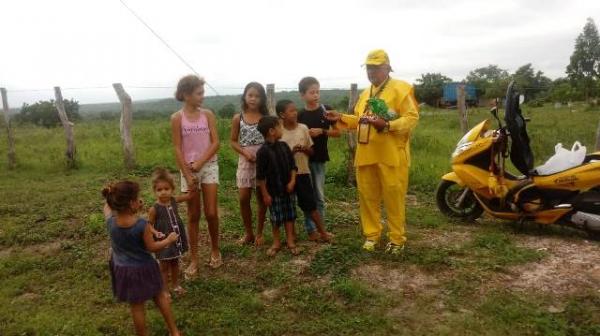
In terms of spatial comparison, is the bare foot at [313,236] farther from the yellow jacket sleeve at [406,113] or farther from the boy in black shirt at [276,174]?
the yellow jacket sleeve at [406,113]

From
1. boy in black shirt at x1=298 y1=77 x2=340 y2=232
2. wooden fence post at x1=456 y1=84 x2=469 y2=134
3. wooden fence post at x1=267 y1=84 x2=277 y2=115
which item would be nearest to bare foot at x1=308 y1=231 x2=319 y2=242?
boy in black shirt at x1=298 y1=77 x2=340 y2=232

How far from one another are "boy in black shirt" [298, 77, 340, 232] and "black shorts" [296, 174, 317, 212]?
0.18 metres

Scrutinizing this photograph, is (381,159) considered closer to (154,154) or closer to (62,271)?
(62,271)

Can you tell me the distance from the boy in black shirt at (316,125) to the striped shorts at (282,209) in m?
0.36

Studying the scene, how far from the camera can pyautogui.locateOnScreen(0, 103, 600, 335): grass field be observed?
123 inches

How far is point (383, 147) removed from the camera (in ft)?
13.1

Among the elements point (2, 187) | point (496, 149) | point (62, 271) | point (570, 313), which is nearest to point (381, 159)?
point (496, 149)

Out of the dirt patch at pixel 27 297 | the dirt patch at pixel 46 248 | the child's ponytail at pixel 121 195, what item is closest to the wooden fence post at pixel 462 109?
the dirt patch at pixel 46 248

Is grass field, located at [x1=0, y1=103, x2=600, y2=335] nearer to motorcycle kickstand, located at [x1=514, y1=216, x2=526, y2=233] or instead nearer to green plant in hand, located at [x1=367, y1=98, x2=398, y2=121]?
motorcycle kickstand, located at [x1=514, y1=216, x2=526, y2=233]

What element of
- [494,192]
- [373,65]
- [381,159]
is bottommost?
[494,192]

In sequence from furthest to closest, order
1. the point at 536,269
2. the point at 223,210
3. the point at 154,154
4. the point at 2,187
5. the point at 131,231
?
1. the point at 154,154
2. the point at 2,187
3. the point at 223,210
4. the point at 536,269
5. the point at 131,231

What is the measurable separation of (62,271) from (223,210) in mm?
2073

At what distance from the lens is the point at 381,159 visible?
403 centimetres

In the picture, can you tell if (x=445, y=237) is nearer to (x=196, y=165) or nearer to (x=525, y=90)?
(x=196, y=165)
